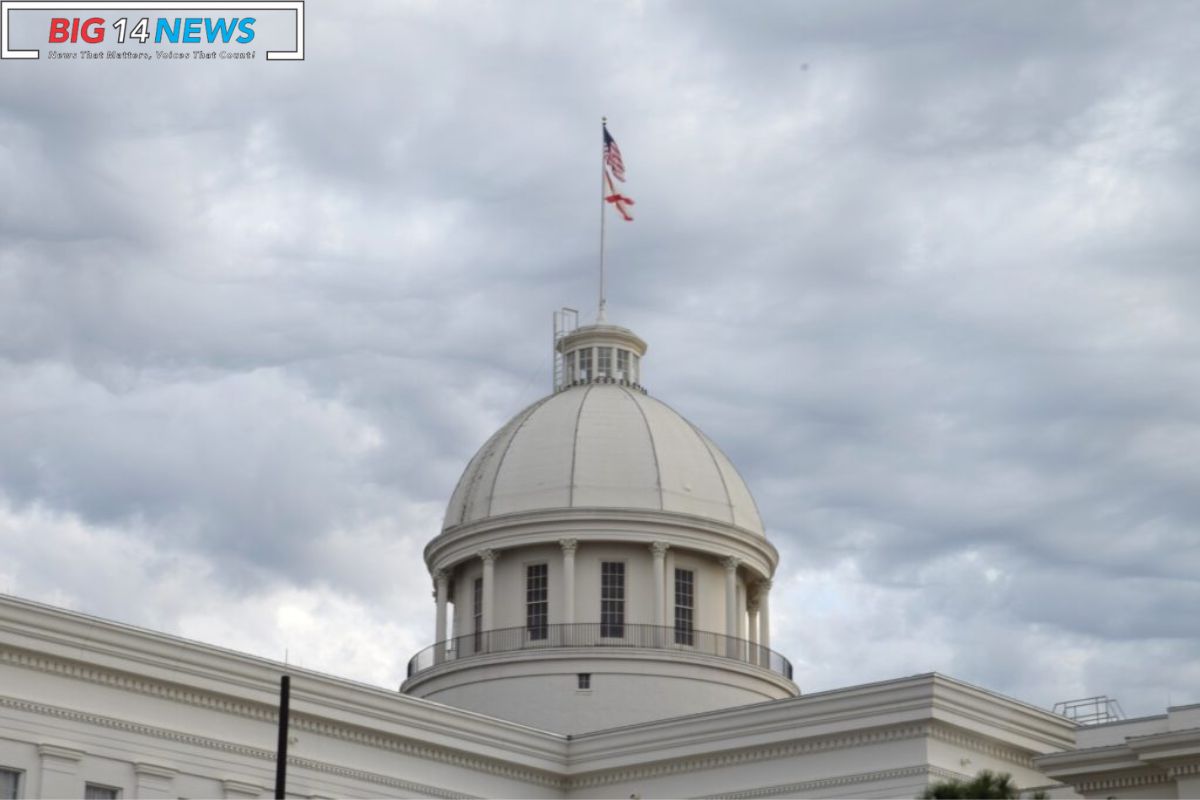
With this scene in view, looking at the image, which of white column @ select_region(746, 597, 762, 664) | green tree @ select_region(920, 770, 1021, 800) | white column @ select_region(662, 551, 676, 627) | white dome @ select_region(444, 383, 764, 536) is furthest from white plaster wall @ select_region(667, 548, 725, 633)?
green tree @ select_region(920, 770, 1021, 800)

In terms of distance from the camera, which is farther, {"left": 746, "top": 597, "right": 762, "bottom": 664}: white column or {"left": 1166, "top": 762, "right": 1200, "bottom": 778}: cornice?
{"left": 746, "top": 597, "right": 762, "bottom": 664}: white column

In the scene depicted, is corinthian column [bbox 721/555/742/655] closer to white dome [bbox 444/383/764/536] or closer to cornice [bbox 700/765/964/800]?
white dome [bbox 444/383/764/536]

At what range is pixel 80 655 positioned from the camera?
41875mm

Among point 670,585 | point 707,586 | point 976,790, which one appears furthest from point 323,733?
point 976,790

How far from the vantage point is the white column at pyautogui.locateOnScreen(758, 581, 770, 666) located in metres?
61.8

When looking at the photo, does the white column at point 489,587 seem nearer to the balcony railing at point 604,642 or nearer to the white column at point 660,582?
the balcony railing at point 604,642

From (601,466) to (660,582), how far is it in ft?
13.8

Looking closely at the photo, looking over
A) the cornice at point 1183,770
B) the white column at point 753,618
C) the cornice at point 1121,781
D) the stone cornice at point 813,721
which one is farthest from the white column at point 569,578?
the cornice at point 1183,770

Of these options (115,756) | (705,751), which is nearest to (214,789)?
(115,756)

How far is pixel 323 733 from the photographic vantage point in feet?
153

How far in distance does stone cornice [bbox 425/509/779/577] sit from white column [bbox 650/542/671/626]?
0.75ft

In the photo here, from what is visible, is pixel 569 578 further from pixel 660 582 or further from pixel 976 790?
pixel 976 790

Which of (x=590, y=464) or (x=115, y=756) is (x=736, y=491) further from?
(x=115, y=756)

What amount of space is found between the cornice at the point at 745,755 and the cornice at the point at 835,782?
2.30ft
